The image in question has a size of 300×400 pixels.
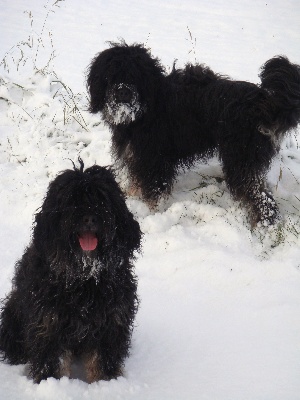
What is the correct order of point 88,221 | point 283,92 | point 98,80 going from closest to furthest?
point 88,221 < point 283,92 < point 98,80

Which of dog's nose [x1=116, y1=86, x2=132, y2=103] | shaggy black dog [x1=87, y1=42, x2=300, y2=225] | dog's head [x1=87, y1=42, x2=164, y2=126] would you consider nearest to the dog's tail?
shaggy black dog [x1=87, y1=42, x2=300, y2=225]

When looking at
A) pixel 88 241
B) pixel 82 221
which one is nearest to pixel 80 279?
pixel 88 241

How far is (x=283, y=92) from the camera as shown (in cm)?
461

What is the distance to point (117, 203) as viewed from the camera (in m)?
3.00

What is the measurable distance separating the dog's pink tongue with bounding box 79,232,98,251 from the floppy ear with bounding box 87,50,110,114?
2436mm

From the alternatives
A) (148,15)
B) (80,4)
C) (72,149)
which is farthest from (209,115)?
(80,4)

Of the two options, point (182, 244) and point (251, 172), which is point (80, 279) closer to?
point (182, 244)

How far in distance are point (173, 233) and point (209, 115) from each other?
3.92 feet

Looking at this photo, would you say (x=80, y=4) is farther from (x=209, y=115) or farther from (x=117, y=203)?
(x=117, y=203)

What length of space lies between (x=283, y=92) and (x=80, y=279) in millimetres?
2648

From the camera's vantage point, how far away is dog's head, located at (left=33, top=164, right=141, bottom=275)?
2.88m

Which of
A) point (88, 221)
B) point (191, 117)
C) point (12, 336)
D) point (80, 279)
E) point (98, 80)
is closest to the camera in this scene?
point (88, 221)

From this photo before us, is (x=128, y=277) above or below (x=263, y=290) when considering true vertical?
above

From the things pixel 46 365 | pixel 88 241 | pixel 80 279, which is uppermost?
pixel 88 241
